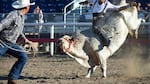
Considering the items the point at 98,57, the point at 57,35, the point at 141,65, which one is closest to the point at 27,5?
the point at 98,57

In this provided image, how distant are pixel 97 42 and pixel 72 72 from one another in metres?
1.83

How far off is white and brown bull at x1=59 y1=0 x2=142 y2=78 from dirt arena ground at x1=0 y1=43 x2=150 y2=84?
1.45 feet

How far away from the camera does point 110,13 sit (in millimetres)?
12445

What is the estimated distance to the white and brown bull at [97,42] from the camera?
461 inches

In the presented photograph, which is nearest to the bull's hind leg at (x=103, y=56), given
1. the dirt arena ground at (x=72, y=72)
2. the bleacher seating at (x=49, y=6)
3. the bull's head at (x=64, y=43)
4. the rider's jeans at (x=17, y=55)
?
the dirt arena ground at (x=72, y=72)

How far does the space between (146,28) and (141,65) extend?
219 inches

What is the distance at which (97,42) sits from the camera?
1185 centimetres

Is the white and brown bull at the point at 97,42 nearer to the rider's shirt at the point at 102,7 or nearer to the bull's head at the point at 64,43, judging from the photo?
the bull's head at the point at 64,43

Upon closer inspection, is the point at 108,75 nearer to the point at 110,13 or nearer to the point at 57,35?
the point at 110,13

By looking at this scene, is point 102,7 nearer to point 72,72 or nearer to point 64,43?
point 64,43

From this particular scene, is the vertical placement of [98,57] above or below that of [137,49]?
above

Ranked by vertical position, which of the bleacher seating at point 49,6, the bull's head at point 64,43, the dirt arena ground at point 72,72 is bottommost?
the bleacher seating at point 49,6

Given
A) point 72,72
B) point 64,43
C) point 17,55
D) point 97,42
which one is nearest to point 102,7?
point 97,42

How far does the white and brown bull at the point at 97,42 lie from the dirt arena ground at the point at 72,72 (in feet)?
1.45
